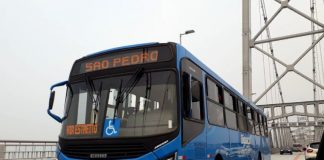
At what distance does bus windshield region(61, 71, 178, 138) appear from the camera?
6.02 m

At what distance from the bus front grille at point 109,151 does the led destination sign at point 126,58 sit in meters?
1.37

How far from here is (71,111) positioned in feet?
22.4

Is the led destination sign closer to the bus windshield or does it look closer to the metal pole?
the bus windshield

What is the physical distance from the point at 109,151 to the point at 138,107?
29.2 inches

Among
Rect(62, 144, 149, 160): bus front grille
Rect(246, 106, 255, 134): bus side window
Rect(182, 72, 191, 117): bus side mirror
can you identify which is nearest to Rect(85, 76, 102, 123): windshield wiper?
Rect(62, 144, 149, 160): bus front grille

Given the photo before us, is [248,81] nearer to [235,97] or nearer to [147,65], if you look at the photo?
[235,97]

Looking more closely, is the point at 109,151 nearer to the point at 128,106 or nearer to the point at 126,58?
the point at 128,106

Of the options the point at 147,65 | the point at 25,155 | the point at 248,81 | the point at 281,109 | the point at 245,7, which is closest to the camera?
the point at 147,65

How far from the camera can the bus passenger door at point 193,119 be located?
6.24 m

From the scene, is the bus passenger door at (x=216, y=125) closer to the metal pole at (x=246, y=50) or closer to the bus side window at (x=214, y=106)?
the bus side window at (x=214, y=106)

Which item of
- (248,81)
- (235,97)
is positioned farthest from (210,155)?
(248,81)

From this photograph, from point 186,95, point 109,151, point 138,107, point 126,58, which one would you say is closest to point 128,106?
point 138,107

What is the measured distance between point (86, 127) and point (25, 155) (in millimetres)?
13073

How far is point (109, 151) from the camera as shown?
6031 mm
